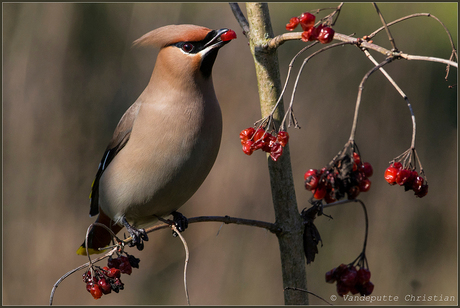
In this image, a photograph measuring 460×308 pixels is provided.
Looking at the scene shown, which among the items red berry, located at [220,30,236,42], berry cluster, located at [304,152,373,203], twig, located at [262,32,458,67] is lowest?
berry cluster, located at [304,152,373,203]

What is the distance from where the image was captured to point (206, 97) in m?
2.57

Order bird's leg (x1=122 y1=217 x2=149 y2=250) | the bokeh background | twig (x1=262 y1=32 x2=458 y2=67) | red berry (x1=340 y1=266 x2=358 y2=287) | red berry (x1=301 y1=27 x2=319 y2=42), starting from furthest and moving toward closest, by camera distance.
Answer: the bokeh background < bird's leg (x1=122 y1=217 x2=149 y2=250) < red berry (x1=340 y1=266 x2=358 y2=287) < red berry (x1=301 y1=27 x2=319 y2=42) < twig (x1=262 y1=32 x2=458 y2=67)

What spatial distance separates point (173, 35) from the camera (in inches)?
100.0

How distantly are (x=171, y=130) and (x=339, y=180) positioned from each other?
4.35 ft

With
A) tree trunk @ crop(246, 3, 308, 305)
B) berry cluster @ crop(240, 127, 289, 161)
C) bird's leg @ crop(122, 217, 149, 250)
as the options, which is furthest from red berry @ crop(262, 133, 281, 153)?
bird's leg @ crop(122, 217, 149, 250)

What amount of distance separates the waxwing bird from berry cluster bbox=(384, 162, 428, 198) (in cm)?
119

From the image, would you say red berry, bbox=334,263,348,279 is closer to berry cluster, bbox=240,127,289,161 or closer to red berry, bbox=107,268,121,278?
berry cluster, bbox=240,127,289,161

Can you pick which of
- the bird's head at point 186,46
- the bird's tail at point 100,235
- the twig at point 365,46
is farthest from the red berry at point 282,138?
the bird's tail at point 100,235

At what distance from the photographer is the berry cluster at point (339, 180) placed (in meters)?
1.36

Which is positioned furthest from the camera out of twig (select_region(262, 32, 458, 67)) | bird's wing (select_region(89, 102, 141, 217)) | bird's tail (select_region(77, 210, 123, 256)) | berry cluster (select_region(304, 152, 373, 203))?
bird's tail (select_region(77, 210, 123, 256))

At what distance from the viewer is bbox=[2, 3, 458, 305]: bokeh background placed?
4.52m

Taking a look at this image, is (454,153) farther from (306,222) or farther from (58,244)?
(58,244)

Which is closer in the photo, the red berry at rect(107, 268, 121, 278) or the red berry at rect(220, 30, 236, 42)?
the red berry at rect(107, 268, 121, 278)

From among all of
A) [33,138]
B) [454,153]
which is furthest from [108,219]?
[454,153]
